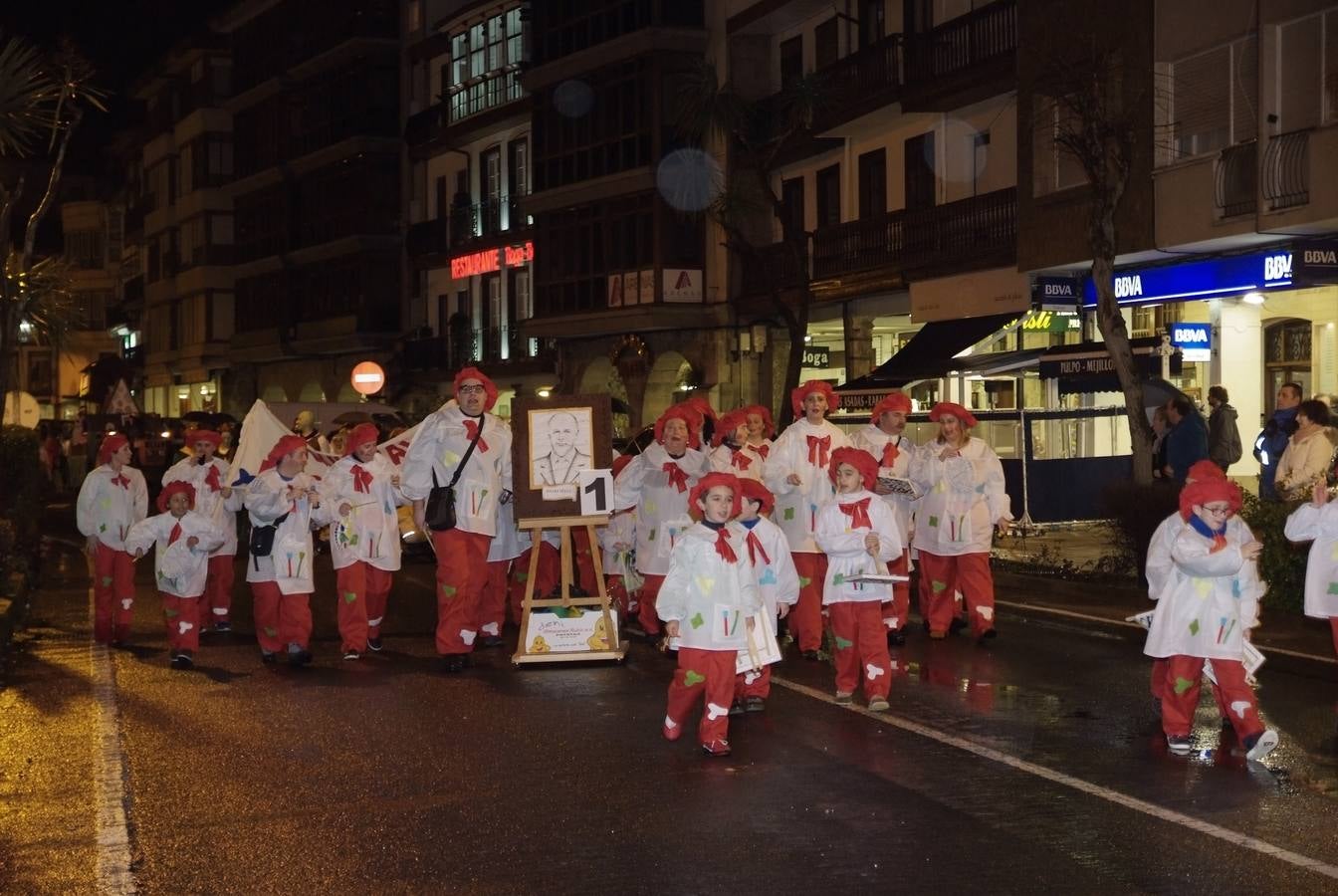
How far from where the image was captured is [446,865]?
6945mm

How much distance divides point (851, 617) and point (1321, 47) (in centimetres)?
1305

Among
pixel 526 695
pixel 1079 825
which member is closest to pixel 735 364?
pixel 526 695

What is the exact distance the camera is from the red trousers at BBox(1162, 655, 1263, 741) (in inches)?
354

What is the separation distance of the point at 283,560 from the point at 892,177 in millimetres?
20017

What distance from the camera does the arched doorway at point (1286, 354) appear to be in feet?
76.3

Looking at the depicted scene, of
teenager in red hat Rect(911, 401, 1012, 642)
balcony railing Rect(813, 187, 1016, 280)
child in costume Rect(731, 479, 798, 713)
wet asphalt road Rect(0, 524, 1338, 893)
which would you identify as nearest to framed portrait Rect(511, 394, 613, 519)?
wet asphalt road Rect(0, 524, 1338, 893)

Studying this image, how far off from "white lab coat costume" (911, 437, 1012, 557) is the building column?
58.1 feet

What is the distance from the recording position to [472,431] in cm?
1295

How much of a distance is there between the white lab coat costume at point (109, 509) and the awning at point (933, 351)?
44.9ft

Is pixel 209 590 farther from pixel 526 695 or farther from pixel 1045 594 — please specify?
pixel 1045 594

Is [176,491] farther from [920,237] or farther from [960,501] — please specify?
[920,237]

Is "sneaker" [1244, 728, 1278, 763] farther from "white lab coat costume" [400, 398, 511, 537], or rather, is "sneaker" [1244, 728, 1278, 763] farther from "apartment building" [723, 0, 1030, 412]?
"apartment building" [723, 0, 1030, 412]

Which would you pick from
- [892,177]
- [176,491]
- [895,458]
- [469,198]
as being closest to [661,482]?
[895,458]

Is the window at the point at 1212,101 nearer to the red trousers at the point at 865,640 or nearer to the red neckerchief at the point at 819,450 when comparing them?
the red neckerchief at the point at 819,450
